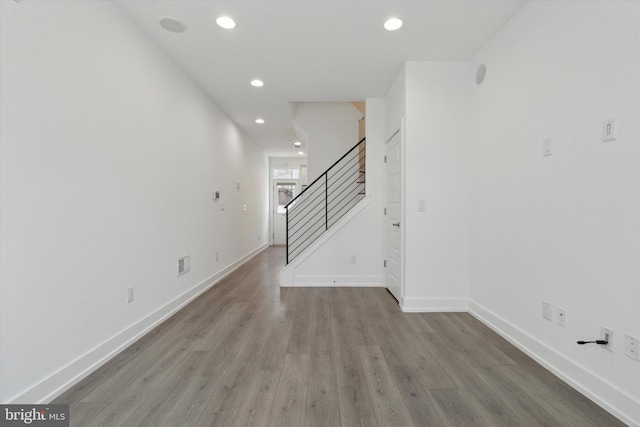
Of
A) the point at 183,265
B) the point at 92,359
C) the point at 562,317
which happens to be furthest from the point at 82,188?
the point at 562,317

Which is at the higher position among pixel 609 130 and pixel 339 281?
pixel 609 130

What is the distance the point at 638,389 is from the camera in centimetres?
143

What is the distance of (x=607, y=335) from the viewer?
1586mm

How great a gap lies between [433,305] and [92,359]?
3.10 m

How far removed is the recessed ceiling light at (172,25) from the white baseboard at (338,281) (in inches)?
127

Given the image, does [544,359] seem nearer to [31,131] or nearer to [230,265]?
[31,131]

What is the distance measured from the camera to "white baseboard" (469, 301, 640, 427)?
146cm

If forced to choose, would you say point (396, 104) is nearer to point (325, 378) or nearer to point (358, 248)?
point (358, 248)

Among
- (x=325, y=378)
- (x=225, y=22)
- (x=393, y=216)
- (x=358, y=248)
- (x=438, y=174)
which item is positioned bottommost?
(x=325, y=378)

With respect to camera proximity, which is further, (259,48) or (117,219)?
(259,48)

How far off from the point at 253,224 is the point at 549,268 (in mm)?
5879

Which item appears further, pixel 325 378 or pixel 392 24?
pixel 392 24

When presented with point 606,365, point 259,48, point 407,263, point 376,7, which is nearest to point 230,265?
point 407,263

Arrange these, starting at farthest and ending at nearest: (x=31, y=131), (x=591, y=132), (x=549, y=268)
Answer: (x=549, y=268) → (x=591, y=132) → (x=31, y=131)
